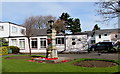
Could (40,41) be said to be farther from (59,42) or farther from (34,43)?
(59,42)

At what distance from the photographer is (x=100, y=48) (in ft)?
87.4

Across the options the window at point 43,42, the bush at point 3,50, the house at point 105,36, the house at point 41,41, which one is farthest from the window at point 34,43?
the house at point 105,36

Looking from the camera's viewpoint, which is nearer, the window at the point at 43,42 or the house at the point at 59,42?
the house at the point at 59,42

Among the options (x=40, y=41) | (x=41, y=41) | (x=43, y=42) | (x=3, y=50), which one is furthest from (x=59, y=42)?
(x=3, y=50)

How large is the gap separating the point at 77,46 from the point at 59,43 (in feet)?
12.4

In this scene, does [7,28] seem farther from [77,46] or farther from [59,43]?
[77,46]

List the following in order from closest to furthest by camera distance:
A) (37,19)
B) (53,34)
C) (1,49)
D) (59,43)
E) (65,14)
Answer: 1. (53,34)
2. (1,49)
3. (59,43)
4. (37,19)
5. (65,14)

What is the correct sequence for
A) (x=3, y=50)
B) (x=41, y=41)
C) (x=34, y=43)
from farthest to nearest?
(x=34, y=43) → (x=41, y=41) → (x=3, y=50)

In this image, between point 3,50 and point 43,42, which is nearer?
point 3,50

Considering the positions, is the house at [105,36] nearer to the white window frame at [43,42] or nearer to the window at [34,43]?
the white window frame at [43,42]

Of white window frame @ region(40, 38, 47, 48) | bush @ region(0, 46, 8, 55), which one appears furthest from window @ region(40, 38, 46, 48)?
bush @ region(0, 46, 8, 55)

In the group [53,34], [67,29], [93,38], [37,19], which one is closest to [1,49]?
[53,34]

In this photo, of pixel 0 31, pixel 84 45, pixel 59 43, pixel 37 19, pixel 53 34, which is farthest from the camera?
pixel 37 19

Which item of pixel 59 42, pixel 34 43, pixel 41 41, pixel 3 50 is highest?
pixel 41 41
